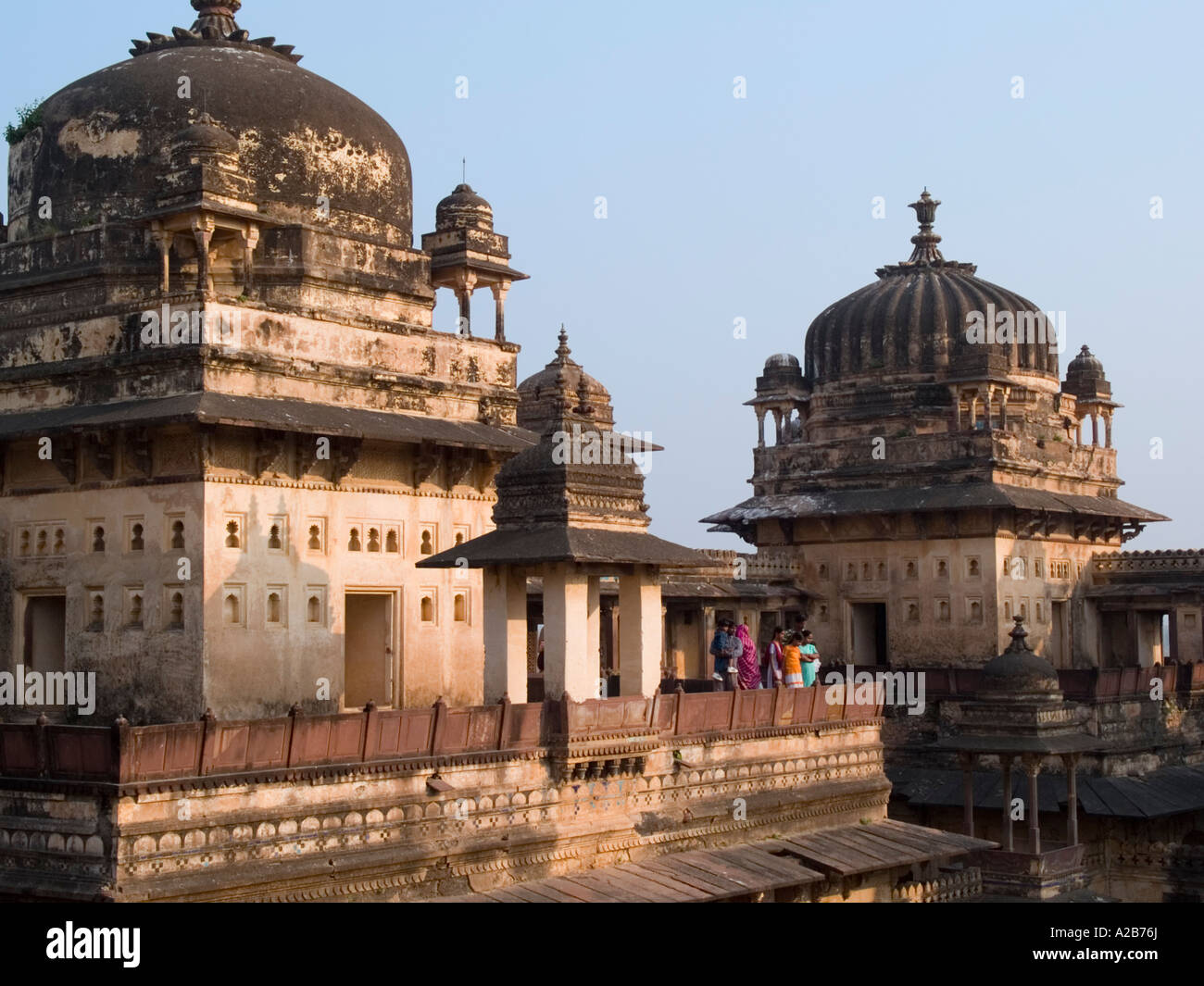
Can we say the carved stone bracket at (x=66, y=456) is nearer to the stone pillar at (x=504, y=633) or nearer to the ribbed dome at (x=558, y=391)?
the stone pillar at (x=504, y=633)

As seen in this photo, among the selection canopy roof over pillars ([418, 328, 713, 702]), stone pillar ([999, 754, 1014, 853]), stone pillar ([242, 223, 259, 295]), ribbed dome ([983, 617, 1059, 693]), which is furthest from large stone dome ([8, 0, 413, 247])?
stone pillar ([999, 754, 1014, 853])

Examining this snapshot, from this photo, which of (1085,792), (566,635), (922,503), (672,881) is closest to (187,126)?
(566,635)

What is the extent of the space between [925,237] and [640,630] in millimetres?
19696

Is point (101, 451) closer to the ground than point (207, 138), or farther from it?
closer to the ground

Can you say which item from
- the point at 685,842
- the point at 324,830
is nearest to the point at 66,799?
the point at 324,830

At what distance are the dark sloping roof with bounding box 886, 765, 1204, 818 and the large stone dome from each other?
13.1 meters

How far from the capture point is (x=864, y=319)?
3666cm

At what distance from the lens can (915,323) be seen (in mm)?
35875

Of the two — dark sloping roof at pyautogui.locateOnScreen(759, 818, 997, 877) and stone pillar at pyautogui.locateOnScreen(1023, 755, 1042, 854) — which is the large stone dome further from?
stone pillar at pyautogui.locateOnScreen(1023, 755, 1042, 854)

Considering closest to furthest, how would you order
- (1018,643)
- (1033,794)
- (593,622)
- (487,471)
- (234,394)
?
(593,622) → (234,394) → (487,471) → (1033,794) → (1018,643)

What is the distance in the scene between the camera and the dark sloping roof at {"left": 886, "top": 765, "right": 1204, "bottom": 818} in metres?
28.5

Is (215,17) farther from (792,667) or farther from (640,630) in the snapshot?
(792,667)

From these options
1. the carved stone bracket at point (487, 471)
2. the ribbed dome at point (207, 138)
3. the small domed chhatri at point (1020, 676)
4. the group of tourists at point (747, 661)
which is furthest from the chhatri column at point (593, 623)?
the small domed chhatri at point (1020, 676)

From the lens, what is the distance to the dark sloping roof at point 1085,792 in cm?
2848
